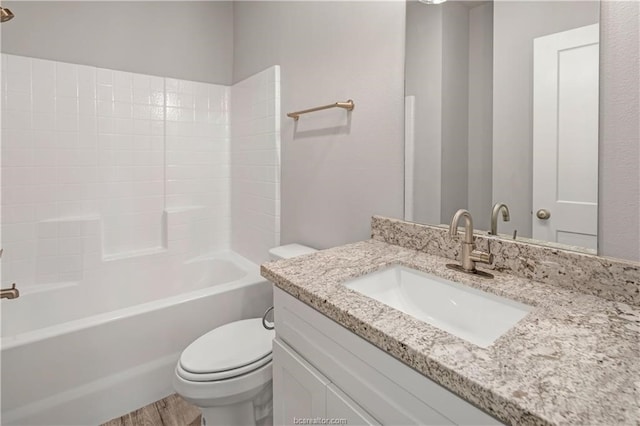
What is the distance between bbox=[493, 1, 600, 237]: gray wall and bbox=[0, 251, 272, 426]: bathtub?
4.72 feet

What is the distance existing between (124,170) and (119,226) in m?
0.38

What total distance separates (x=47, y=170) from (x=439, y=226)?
2.24m

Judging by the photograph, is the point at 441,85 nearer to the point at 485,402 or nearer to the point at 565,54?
the point at 565,54

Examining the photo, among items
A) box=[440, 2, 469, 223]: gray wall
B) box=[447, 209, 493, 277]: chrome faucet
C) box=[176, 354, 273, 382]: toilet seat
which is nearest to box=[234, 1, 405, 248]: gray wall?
box=[440, 2, 469, 223]: gray wall

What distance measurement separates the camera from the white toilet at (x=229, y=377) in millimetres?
1244

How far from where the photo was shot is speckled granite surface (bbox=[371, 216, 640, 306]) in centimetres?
79

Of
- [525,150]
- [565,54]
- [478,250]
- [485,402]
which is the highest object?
[565,54]

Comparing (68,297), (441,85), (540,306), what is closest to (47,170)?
(68,297)

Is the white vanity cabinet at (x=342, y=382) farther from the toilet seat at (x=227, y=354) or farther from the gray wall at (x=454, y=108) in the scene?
the gray wall at (x=454, y=108)

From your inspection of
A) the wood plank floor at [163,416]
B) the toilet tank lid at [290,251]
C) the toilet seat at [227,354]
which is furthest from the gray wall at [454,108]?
the wood plank floor at [163,416]

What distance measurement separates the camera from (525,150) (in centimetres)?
100

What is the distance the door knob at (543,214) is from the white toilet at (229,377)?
3.66ft

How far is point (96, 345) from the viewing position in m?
1.47

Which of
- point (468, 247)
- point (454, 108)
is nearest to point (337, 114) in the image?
point (454, 108)
